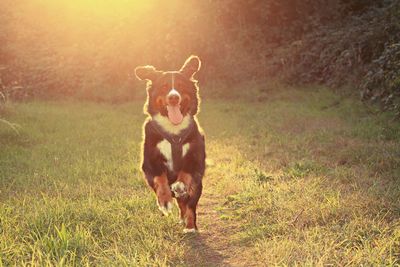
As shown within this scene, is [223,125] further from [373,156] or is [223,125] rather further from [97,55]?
[97,55]

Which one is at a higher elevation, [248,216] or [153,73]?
[153,73]

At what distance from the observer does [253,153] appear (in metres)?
Result: 10.1

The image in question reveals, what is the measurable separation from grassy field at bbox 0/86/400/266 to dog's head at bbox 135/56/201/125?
1218 millimetres

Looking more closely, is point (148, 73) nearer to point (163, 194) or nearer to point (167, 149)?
point (167, 149)

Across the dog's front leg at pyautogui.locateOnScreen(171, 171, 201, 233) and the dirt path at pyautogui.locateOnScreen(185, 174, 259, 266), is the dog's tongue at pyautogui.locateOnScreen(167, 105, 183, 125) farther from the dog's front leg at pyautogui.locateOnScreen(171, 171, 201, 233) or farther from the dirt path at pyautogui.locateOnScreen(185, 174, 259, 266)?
the dirt path at pyautogui.locateOnScreen(185, 174, 259, 266)

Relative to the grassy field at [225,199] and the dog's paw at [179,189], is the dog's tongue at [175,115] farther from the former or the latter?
the grassy field at [225,199]

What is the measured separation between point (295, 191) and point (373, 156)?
8.08ft

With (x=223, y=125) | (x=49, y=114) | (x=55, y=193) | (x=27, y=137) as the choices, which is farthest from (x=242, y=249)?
(x=49, y=114)

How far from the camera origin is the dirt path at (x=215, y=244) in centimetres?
484

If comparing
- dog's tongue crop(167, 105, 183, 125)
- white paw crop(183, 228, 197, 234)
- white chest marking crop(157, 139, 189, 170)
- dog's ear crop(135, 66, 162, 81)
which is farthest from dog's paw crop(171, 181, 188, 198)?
dog's ear crop(135, 66, 162, 81)

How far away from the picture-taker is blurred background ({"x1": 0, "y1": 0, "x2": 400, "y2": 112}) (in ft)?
67.7

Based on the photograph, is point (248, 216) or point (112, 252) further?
point (248, 216)

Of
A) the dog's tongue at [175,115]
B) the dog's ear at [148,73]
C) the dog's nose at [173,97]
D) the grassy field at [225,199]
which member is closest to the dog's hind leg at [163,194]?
the grassy field at [225,199]

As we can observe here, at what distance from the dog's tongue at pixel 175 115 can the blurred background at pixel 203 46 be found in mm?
14135
